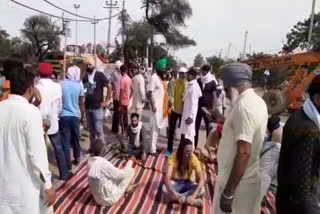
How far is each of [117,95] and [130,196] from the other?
3.86 metres

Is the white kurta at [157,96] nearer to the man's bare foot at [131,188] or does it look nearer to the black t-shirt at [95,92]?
A: the black t-shirt at [95,92]

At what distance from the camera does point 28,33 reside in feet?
172

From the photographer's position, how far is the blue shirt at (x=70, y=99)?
19.8 feet

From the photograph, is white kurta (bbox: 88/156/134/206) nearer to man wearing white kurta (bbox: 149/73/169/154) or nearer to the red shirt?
man wearing white kurta (bbox: 149/73/169/154)

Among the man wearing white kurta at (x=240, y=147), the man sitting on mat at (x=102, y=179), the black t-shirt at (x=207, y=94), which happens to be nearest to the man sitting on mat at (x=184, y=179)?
the man sitting on mat at (x=102, y=179)

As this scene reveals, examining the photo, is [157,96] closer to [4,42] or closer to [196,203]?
[196,203]

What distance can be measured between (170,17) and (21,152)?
4306cm

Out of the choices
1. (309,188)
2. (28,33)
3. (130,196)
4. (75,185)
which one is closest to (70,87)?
(75,185)

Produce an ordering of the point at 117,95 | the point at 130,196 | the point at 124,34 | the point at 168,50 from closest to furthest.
Answer: the point at 130,196
the point at 117,95
the point at 124,34
the point at 168,50

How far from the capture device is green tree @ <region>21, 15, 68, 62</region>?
172 ft

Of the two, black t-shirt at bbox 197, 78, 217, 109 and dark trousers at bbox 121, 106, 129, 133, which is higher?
black t-shirt at bbox 197, 78, 217, 109

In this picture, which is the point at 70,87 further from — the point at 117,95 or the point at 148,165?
the point at 117,95

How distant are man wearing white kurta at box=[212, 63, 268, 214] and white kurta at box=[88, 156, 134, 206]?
1973 millimetres

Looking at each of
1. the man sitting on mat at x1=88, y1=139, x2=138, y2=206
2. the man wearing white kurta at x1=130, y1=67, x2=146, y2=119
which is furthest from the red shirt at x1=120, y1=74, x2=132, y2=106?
the man sitting on mat at x1=88, y1=139, x2=138, y2=206
